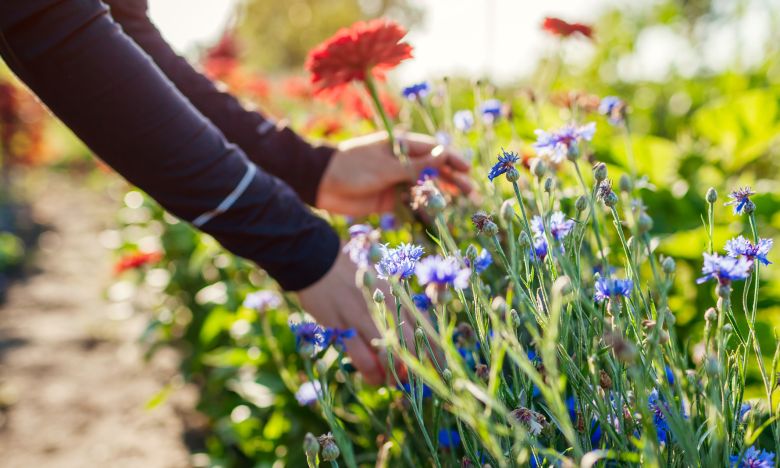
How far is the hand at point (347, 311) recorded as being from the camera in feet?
3.58

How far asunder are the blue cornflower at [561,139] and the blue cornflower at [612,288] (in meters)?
0.16

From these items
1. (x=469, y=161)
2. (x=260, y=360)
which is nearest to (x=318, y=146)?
(x=469, y=161)

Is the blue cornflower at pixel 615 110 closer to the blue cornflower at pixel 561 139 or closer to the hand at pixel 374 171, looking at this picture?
the hand at pixel 374 171

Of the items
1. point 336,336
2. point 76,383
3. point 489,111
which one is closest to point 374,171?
point 489,111

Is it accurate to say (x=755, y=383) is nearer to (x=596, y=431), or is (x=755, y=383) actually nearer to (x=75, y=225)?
(x=596, y=431)

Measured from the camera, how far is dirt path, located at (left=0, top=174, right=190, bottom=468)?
7.53ft

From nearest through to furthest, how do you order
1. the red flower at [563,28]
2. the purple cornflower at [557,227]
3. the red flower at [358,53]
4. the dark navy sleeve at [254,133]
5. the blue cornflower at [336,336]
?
the purple cornflower at [557,227] → the blue cornflower at [336,336] → the red flower at [358,53] → the dark navy sleeve at [254,133] → the red flower at [563,28]

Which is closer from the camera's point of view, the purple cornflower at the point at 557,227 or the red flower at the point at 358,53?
the purple cornflower at the point at 557,227

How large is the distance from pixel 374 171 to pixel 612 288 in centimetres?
78

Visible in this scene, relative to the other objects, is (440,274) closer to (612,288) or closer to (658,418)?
(612,288)

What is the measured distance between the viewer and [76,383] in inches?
114

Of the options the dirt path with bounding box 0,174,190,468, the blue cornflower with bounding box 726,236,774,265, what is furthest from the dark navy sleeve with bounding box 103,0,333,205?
the dirt path with bounding box 0,174,190,468

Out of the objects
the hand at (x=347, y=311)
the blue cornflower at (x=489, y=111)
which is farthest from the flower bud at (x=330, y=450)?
the blue cornflower at (x=489, y=111)

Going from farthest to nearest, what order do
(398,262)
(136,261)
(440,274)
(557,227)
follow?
(136,261), (557,227), (398,262), (440,274)
